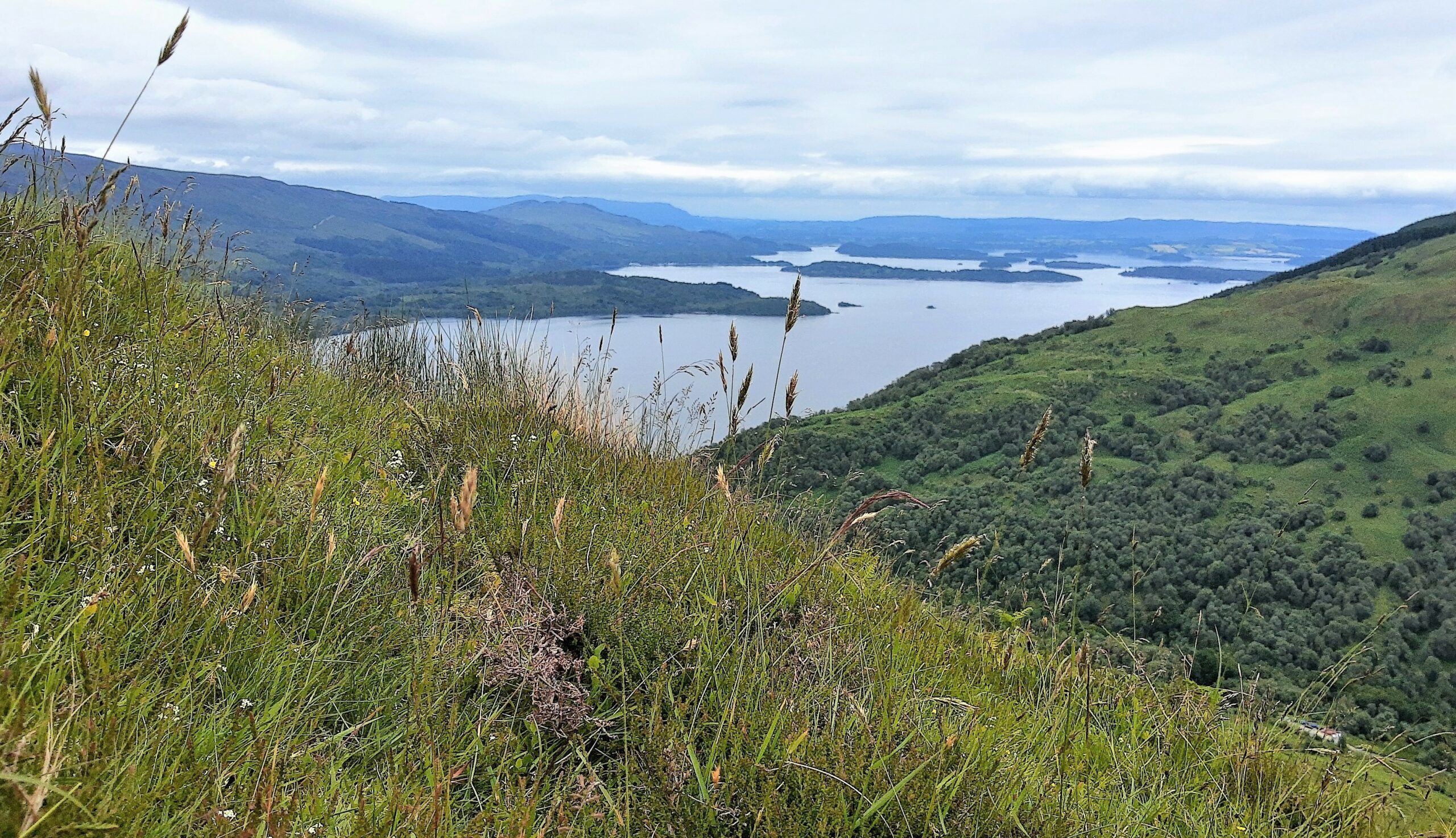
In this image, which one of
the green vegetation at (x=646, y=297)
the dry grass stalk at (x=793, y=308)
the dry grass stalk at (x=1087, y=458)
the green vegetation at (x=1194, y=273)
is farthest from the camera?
the green vegetation at (x=1194, y=273)

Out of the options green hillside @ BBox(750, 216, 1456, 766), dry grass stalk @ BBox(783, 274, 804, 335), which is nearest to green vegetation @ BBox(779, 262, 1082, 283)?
green hillside @ BBox(750, 216, 1456, 766)

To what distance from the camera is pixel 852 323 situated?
7525 centimetres

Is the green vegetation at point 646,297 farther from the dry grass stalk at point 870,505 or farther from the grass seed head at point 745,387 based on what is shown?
the dry grass stalk at point 870,505

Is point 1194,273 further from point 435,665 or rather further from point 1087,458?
point 435,665

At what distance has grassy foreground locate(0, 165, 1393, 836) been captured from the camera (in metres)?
1.24

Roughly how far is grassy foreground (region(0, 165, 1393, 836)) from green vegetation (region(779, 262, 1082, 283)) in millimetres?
83698

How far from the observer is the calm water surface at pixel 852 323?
1648 cm

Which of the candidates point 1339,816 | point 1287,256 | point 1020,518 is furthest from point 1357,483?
point 1287,256

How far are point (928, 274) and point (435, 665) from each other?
12561cm

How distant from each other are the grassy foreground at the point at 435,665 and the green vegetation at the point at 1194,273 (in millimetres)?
153287

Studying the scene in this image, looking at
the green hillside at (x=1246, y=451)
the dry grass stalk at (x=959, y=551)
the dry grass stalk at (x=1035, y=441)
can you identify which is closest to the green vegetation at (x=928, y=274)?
the green hillside at (x=1246, y=451)

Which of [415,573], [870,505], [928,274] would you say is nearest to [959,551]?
[870,505]

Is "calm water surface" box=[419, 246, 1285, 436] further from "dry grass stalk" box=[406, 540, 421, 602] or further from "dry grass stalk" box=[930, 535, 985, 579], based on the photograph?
"dry grass stalk" box=[406, 540, 421, 602]

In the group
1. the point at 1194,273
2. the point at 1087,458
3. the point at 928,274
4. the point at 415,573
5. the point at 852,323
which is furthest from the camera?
the point at 1194,273
